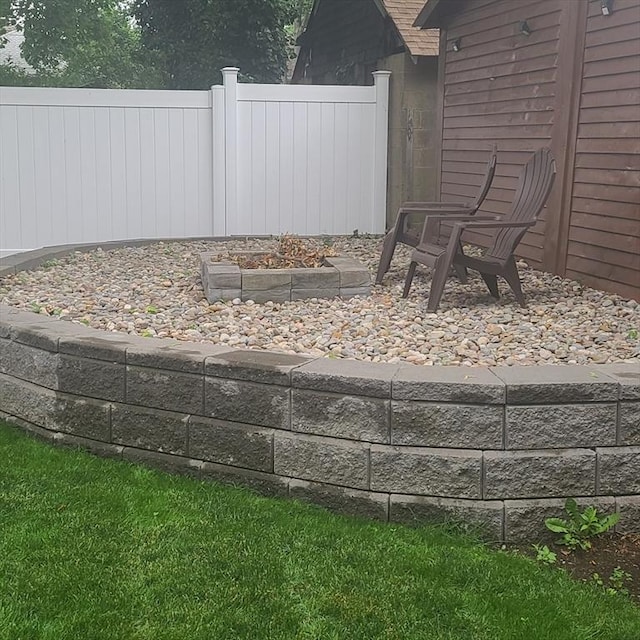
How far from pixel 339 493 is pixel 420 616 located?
29.7 inches

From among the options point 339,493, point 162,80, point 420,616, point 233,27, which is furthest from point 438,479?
point 162,80

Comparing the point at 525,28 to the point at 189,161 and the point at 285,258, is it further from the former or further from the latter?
the point at 189,161

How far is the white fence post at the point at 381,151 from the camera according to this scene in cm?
912

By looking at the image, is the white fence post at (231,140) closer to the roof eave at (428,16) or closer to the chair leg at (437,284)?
the roof eave at (428,16)

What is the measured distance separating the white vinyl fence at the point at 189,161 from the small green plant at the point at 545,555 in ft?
21.0

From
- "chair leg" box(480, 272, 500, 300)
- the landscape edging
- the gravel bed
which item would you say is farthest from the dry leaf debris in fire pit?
the landscape edging

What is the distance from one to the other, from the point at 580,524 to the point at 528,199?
2.98m

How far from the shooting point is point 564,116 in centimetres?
646

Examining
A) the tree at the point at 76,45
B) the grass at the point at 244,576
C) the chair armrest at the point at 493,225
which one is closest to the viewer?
the grass at the point at 244,576

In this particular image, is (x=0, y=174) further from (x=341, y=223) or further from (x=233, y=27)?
(x=233, y=27)

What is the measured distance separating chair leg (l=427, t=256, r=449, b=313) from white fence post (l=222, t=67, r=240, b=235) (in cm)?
408

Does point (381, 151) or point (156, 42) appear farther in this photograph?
point (156, 42)

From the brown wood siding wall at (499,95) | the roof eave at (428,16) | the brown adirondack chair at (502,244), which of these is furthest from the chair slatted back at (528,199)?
the roof eave at (428,16)

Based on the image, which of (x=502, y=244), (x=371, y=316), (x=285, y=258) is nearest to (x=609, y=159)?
(x=502, y=244)
